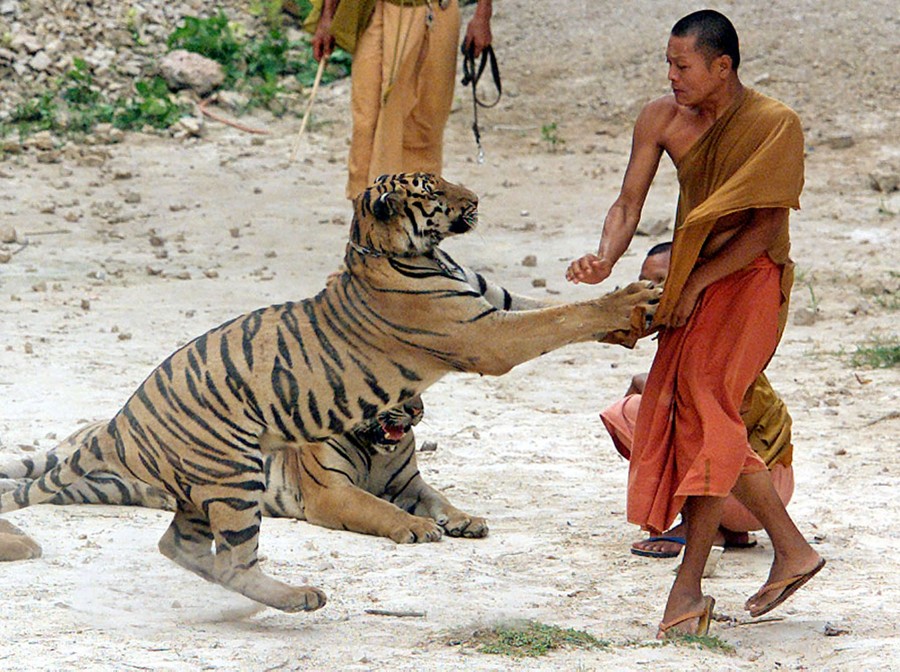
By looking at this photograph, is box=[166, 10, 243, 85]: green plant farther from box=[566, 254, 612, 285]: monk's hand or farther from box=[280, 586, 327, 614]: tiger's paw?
box=[280, 586, 327, 614]: tiger's paw

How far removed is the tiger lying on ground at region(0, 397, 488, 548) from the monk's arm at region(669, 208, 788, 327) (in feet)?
5.46

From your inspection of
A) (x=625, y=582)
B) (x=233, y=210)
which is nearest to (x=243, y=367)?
(x=625, y=582)

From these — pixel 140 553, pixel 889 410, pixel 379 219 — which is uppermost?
pixel 379 219

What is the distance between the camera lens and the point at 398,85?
862 cm

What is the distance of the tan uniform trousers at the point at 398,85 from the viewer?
854cm

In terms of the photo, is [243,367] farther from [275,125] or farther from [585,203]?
[275,125]

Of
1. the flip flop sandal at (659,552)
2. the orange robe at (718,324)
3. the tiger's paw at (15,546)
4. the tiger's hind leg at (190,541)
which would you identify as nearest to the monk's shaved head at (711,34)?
the orange robe at (718,324)

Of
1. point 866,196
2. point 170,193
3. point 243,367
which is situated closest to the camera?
point 243,367

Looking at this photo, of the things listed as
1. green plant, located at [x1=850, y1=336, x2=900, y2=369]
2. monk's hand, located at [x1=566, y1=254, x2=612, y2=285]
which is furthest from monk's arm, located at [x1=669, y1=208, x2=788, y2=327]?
green plant, located at [x1=850, y1=336, x2=900, y2=369]

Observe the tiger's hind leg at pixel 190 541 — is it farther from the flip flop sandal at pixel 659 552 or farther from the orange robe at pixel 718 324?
the flip flop sandal at pixel 659 552

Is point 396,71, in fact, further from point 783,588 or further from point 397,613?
point 783,588

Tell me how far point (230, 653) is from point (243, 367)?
0.98m

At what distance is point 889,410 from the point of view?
733 centimetres

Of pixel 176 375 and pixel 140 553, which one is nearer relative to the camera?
pixel 176 375
